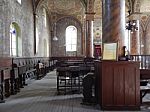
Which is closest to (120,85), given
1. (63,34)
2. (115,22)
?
(115,22)

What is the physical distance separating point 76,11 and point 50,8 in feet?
10.1

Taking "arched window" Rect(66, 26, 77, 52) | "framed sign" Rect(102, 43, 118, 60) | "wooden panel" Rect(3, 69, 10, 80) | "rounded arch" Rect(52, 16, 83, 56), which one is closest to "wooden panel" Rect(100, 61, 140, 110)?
"framed sign" Rect(102, 43, 118, 60)

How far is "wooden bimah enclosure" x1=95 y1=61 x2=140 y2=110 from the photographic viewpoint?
6.68 meters

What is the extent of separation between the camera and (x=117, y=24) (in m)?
7.29

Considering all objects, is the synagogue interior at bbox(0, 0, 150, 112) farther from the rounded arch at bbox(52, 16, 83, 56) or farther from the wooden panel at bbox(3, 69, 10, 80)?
the rounded arch at bbox(52, 16, 83, 56)

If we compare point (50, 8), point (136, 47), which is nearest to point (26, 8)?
point (136, 47)

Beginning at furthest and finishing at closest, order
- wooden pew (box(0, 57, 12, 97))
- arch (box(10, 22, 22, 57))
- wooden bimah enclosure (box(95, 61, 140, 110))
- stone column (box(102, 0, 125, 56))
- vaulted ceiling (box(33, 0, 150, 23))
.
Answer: vaulted ceiling (box(33, 0, 150, 23)) → arch (box(10, 22, 22, 57)) → wooden pew (box(0, 57, 12, 97)) → stone column (box(102, 0, 125, 56)) → wooden bimah enclosure (box(95, 61, 140, 110))

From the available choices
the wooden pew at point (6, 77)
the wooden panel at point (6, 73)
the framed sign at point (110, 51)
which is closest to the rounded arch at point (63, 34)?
the wooden pew at point (6, 77)

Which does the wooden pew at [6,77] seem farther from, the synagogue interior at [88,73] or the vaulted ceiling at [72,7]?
the vaulted ceiling at [72,7]

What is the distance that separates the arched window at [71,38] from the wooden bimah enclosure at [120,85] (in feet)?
78.5

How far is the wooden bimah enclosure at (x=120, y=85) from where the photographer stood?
6.68 m

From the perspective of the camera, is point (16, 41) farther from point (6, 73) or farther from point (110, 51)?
point (110, 51)

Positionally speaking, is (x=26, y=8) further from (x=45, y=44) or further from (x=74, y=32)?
(x=74, y=32)

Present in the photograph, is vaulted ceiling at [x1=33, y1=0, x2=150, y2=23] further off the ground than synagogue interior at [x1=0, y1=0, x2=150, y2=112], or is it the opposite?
vaulted ceiling at [x1=33, y1=0, x2=150, y2=23]
